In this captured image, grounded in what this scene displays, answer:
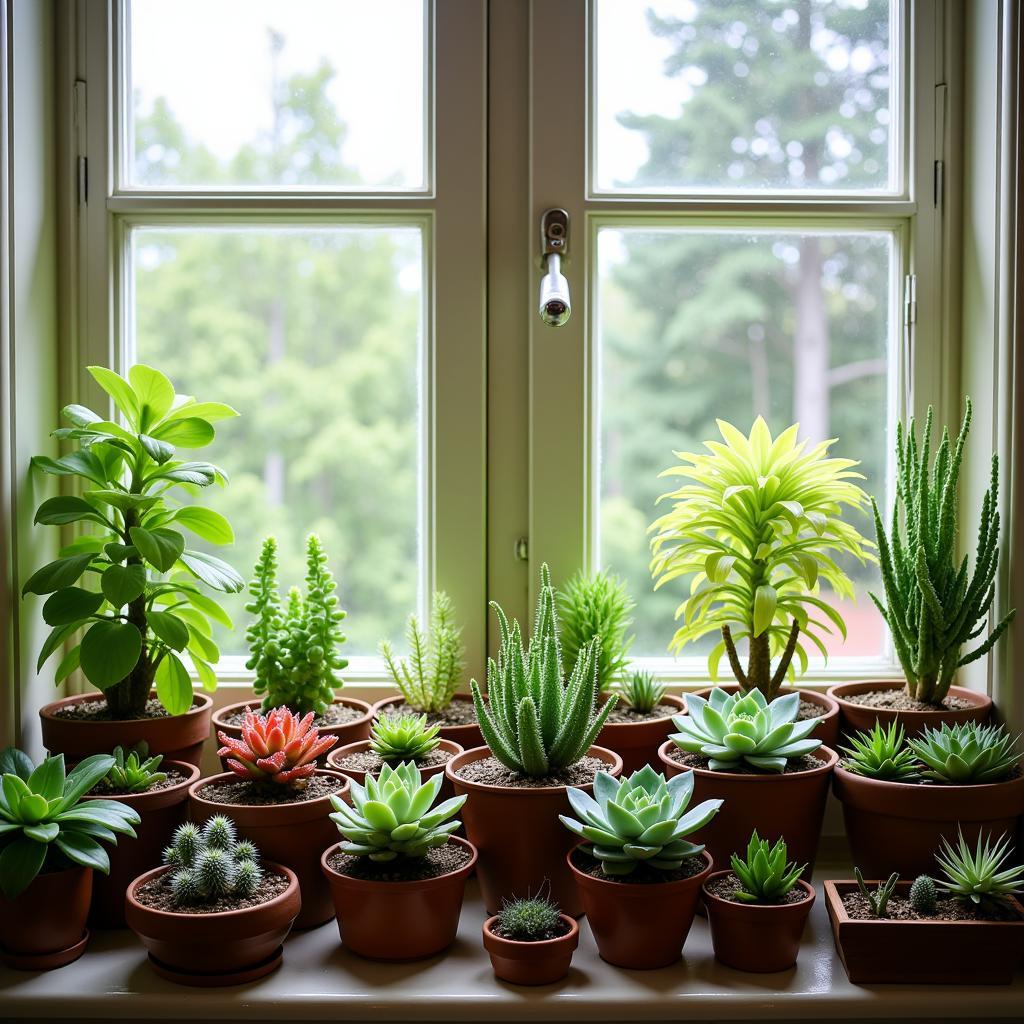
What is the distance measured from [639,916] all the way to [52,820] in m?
0.80

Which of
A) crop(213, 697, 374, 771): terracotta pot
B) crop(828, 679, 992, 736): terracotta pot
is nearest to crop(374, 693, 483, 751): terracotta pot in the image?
crop(213, 697, 374, 771): terracotta pot

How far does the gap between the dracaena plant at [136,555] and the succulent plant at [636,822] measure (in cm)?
65

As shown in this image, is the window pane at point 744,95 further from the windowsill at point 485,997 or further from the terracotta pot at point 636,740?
the windowsill at point 485,997

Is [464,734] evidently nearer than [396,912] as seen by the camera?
No

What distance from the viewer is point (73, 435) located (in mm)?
1470

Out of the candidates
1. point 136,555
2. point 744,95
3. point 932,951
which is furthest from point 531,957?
point 744,95

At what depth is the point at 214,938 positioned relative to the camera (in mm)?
1236

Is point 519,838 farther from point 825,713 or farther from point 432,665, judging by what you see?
point 825,713

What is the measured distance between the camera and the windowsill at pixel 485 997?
48.8 inches

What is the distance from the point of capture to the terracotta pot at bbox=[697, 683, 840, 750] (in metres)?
1.56

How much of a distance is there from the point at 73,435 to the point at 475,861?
0.88 metres

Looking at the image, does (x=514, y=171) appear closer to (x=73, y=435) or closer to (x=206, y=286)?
(x=206, y=286)

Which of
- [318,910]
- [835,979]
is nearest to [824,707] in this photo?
[835,979]

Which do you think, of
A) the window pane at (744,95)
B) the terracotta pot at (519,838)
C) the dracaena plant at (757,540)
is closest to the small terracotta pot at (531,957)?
the terracotta pot at (519,838)
